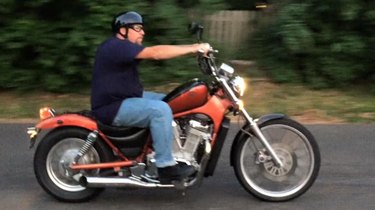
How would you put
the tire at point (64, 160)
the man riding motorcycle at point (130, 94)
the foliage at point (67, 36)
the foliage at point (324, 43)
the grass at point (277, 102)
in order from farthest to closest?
the foliage at point (324, 43) → the foliage at point (67, 36) → the grass at point (277, 102) → the tire at point (64, 160) → the man riding motorcycle at point (130, 94)

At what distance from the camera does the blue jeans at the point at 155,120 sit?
540 centimetres

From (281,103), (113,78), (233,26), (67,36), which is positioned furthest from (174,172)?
(233,26)

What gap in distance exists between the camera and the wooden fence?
10.6 meters

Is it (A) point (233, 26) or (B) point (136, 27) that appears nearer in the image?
(B) point (136, 27)

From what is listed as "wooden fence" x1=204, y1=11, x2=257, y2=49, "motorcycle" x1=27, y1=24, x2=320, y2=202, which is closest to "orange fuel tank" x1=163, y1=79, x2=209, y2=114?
"motorcycle" x1=27, y1=24, x2=320, y2=202

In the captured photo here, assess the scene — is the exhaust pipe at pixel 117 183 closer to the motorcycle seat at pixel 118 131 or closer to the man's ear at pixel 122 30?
the motorcycle seat at pixel 118 131

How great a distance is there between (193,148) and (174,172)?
0.26m

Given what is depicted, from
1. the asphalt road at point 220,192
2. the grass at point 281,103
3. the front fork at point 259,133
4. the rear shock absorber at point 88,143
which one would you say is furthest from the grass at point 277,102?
the rear shock absorber at point 88,143

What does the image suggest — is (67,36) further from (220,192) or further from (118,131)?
(220,192)

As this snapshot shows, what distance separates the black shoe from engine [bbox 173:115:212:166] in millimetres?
65

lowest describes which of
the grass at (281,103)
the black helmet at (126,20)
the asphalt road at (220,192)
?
the grass at (281,103)

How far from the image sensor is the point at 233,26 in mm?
10773

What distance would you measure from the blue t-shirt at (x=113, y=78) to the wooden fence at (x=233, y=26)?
5027mm

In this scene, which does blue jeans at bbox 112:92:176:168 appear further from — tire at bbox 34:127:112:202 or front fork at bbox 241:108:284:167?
front fork at bbox 241:108:284:167
